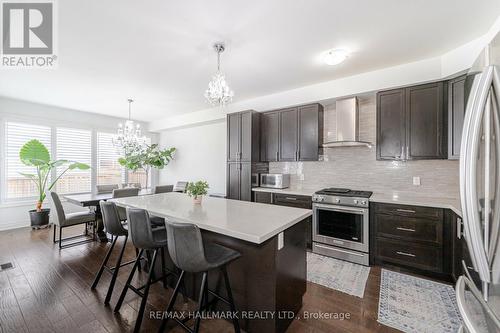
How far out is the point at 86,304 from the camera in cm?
206

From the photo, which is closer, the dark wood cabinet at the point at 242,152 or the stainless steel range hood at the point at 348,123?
the stainless steel range hood at the point at 348,123

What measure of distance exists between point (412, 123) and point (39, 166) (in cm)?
691

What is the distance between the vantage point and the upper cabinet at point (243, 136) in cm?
411

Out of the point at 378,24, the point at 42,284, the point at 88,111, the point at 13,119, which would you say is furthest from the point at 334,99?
the point at 13,119

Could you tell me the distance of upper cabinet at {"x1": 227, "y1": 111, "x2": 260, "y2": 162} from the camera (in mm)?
4109

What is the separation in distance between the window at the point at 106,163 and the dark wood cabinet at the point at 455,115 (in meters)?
6.99

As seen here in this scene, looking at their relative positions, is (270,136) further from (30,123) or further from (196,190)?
(30,123)

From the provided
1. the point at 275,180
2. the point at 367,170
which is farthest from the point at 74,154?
the point at 367,170

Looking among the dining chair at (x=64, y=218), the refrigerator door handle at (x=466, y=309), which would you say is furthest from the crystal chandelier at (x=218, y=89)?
the dining chair at (x=64, y=218)

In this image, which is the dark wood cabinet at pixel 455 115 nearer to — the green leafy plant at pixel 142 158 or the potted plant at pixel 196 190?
the potted plant at pixel 196 190

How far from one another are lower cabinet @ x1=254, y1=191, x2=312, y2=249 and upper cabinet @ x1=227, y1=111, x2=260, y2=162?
74 cm

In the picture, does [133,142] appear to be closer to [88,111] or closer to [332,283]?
[88,111]

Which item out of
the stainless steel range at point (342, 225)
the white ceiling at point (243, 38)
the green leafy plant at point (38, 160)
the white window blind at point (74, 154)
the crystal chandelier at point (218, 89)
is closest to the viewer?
the white ceiling at point (243, 38)

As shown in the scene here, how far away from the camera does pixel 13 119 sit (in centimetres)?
450
